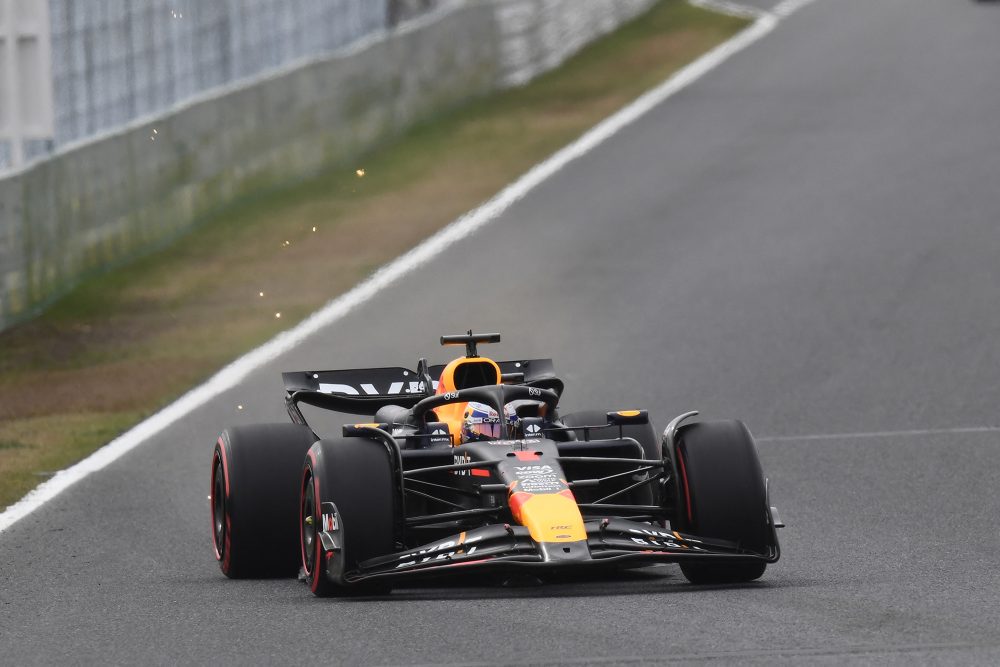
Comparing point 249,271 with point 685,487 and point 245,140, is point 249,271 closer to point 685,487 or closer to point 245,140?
point 245,140

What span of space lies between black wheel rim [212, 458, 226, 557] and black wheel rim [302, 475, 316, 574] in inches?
27.0

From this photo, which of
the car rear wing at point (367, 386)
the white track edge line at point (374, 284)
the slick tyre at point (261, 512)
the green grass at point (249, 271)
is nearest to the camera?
the slick tyre at point (261, 512)

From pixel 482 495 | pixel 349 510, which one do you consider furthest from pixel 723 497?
pixel 349 510

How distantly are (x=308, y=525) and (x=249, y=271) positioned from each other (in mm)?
11150

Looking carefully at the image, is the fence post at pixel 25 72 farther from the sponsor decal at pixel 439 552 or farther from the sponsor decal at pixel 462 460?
the sponsor decal at pixel 439 552

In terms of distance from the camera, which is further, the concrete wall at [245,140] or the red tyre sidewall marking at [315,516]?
the concrete wall at [245,140]

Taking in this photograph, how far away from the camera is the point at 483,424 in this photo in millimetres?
9477

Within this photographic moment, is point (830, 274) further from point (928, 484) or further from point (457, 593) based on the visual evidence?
point (457, 593)

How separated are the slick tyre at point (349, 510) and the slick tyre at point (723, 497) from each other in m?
1.28

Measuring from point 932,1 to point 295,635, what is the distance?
31988 mm

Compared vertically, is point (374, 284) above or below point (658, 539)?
below

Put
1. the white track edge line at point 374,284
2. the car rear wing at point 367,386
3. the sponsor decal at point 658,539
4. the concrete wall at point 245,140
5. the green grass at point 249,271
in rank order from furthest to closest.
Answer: the concrete wall at point 245,140 < the green grass at point 249,271 < the white track edge line at point 374,284 < the car rear wing at point 367,386 < the sponsor decal at point 658,539

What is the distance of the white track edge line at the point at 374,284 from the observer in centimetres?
1241

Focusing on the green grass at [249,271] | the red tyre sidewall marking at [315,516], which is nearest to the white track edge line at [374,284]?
the green grass at [249,271]
